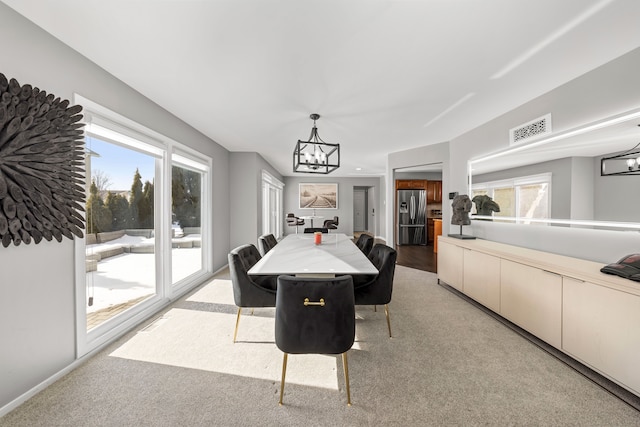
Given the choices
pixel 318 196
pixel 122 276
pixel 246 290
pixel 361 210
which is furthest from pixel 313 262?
pixel 361 210

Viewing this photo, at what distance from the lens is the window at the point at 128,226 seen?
86.8 inches

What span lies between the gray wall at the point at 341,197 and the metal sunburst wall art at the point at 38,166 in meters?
7.81

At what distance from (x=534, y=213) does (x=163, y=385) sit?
3.85 metres

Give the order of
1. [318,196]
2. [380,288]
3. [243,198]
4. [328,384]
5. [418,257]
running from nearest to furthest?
[328,384] < [380,288] < [243,198] < [418,257] < [318,196]

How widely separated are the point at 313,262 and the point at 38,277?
1.97 m

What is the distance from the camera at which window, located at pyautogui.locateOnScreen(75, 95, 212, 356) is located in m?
2.21

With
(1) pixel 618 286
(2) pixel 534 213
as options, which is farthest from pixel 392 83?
(1) pixel 618 286

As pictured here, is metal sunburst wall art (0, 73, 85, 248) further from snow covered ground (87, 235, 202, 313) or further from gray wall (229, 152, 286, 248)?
gray wall (229, 152, 286, 248)

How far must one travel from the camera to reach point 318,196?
975 centimetres

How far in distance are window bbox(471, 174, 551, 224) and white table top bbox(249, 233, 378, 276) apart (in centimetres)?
199

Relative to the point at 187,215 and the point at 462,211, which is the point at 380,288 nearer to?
the point at 462,211

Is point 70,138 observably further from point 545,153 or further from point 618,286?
point 545,153

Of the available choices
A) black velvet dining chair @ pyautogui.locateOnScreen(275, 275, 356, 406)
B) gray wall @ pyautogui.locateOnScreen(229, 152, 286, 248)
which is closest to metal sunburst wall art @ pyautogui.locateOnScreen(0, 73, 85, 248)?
black velvet dining chair @ pyautogui.locateOnScreen(275, 275, 356, 406)

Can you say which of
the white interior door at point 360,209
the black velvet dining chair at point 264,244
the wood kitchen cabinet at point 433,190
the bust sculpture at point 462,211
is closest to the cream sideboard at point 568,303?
the bust sculpture at point 462,211
